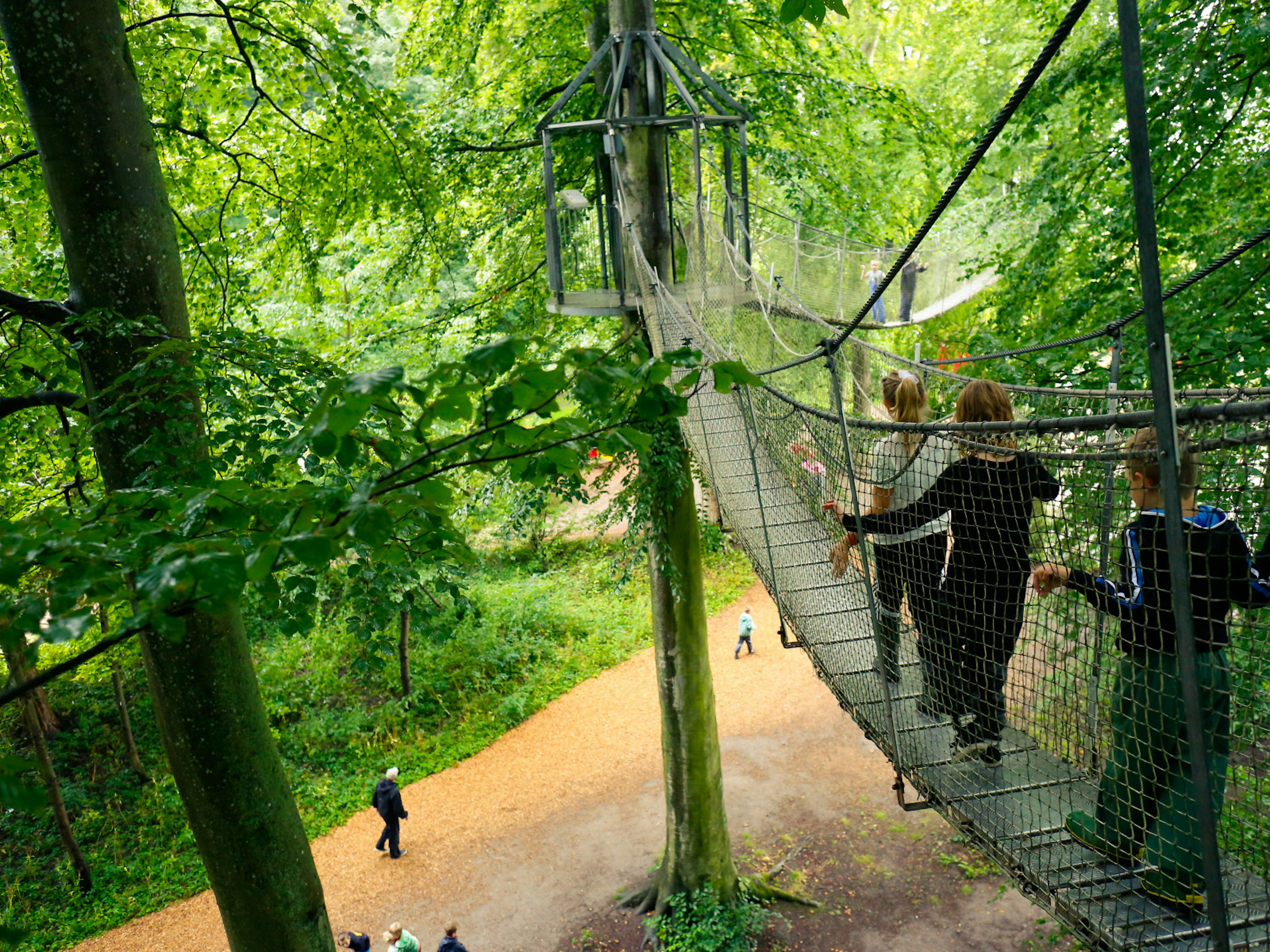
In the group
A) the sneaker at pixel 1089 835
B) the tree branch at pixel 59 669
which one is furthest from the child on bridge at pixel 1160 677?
the tree branch at pixel 59 669

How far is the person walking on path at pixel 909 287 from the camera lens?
9180mm

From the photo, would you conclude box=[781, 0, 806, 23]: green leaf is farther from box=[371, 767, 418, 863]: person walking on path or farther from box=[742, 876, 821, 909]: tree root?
box=[371, 767, 418, 863]: person walking on path

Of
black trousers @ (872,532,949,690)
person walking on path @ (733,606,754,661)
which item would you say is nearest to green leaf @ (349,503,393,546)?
black trousers @ (872,532,949,690)

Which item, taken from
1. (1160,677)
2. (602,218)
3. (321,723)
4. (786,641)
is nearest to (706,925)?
(786,641)

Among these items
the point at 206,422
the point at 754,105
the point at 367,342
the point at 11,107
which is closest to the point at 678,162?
the point at 754,105

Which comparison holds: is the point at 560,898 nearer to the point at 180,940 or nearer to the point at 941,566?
the point at 180,940

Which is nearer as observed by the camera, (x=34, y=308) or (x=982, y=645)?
(x=982, y=645)

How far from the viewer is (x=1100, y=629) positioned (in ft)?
5.81

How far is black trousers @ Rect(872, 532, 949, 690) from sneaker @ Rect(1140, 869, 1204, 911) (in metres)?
0.66

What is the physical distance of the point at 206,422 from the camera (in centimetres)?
259

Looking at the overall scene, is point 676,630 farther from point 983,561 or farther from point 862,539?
point 983,561

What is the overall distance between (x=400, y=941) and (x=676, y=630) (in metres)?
2.51

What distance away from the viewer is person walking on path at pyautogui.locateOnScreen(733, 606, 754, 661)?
384 inches

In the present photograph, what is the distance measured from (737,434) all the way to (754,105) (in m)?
2.82
